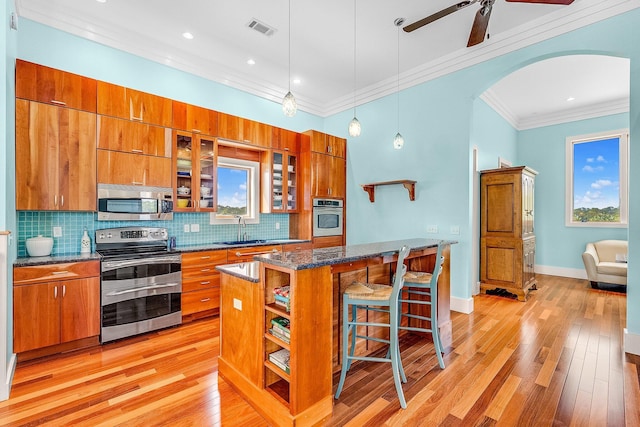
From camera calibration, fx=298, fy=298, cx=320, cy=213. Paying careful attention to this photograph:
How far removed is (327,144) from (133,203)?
307 centimetres

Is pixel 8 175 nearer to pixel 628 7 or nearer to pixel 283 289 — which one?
pixel 283 289

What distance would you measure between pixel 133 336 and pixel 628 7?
19.4 ft

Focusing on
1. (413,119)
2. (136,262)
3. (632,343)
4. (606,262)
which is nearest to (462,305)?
(632,343)

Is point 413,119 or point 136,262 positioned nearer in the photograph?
point 136,262

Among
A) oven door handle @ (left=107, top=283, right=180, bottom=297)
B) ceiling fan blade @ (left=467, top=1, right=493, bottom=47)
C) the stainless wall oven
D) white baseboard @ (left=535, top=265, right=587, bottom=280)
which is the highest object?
ceiling fan blade @ (left=467, top=1, right=493, bottom=47)

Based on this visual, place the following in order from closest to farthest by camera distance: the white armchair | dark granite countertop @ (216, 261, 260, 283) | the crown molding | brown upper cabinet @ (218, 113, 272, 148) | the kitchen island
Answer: the kitchen island → dark granite countertop @ (216, 261, 260, 283) → brown upper cabinet @ (218, 113, 272, 148) → the white armchair → the crown molding

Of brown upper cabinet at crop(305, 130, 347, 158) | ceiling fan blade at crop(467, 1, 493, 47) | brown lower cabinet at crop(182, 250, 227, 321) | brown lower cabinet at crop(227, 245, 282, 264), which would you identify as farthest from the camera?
brown upper cabinet at crop(305, 130, 347, 158)

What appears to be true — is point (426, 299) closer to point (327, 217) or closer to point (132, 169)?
point (327, 217)

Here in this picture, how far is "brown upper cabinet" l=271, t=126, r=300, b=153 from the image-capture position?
4.72 meters

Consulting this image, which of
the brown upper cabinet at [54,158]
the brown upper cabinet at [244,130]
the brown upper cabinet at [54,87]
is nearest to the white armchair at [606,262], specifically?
the brown upper cabinet at [244,130]

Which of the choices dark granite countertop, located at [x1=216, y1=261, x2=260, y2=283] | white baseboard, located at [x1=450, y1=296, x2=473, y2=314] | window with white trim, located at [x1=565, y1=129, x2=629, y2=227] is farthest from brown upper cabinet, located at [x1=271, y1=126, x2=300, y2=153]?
window with white trim, located at [x1=565, y1=129, x2=629, y2=227]

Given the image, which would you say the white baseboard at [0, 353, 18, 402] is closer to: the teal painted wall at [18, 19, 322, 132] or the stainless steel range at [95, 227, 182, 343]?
the stainless steel range at [95, 227, 182, 343]

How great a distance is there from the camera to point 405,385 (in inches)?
89.7

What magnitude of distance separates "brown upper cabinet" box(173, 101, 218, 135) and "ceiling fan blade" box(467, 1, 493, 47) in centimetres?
313
